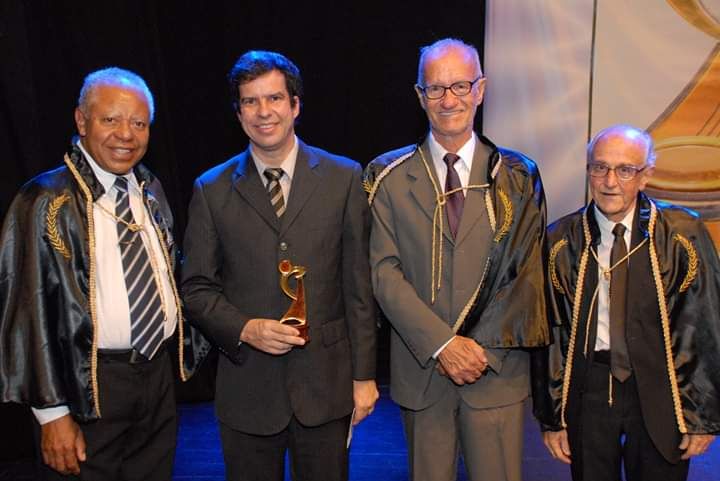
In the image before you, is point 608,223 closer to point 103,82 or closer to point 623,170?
point 623,170

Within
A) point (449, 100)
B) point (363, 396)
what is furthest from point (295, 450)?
point (449, 100)

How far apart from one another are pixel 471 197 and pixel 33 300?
1322mm

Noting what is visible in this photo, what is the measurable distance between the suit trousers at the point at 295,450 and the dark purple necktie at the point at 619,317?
86 cm

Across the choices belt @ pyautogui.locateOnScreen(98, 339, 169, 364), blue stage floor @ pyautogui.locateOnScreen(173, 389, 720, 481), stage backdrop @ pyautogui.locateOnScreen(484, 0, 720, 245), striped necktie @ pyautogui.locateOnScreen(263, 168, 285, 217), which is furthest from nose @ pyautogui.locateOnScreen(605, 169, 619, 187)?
stage backdrop @ pyautogui.locateOnScreen(484, 0, 720, 245)

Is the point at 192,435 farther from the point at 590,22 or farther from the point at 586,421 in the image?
the point at 590,22

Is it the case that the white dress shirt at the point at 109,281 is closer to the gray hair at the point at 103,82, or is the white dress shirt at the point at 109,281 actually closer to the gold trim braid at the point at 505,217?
the gray hair at the point at 103,82

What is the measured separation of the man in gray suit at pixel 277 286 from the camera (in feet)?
6.95

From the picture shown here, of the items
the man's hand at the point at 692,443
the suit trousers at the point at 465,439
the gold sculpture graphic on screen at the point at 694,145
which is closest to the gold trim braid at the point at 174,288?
the suit trousers at the point at 465,439

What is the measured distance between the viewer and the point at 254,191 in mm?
2141

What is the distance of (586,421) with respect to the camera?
2.23m

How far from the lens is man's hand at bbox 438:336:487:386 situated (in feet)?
6.95

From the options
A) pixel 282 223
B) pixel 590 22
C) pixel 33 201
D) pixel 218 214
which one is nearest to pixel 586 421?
pixel 282 223

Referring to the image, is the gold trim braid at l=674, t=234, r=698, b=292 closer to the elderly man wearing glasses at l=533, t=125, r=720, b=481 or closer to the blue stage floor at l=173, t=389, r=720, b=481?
the elderly man wearing glasses at l=533, t=125, r=720, b=481

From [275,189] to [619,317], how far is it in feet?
3.70
